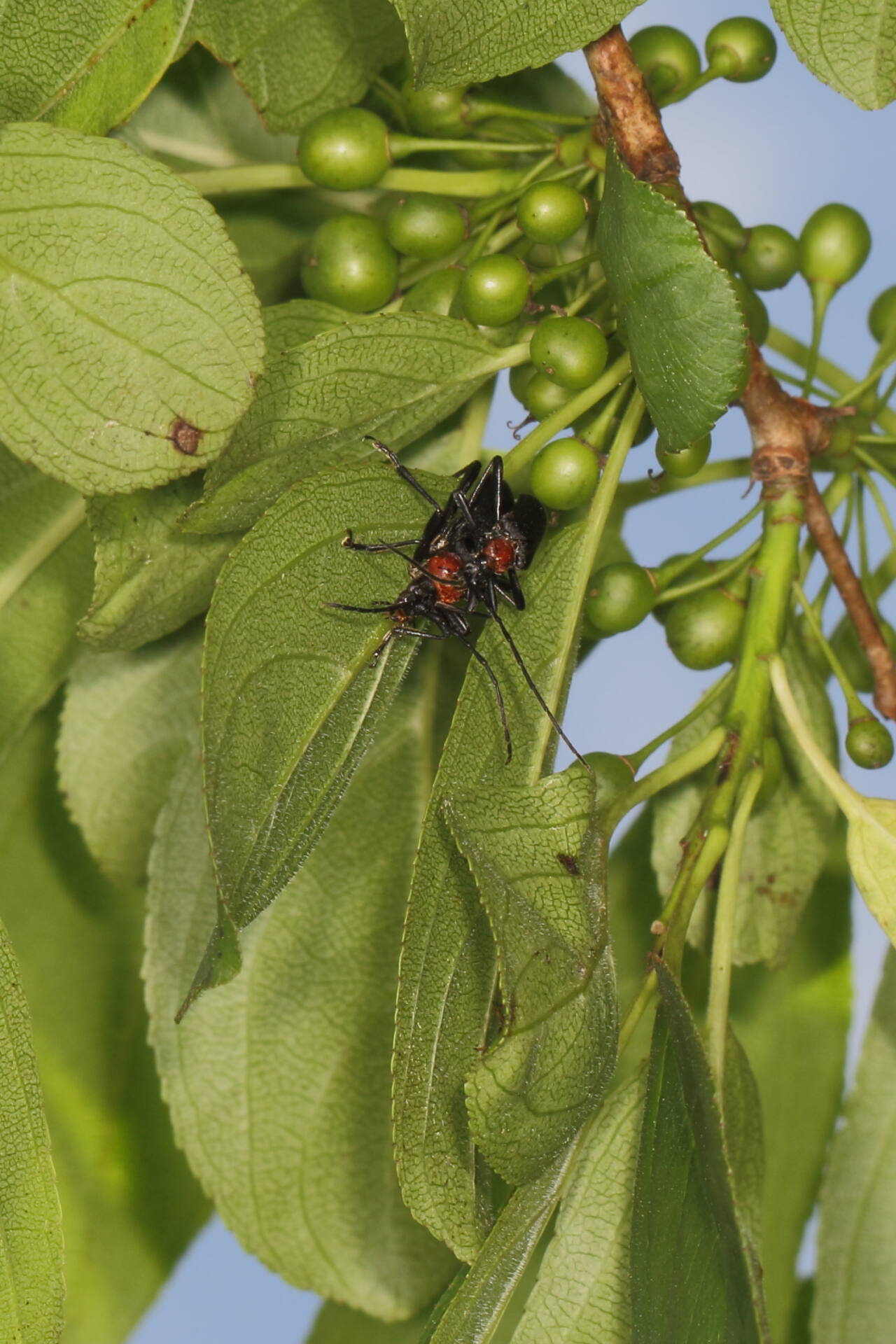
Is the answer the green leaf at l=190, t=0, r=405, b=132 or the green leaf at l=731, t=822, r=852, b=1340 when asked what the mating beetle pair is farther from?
the green leaf at l=731, t=822, r=852, b=1340

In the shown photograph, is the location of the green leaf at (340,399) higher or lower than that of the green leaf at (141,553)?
higher

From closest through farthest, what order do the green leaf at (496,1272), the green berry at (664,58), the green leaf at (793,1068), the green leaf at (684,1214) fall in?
the green leaf at (684,1214)
the green leaf at (496,1272)
the green berry at (664,58)
the green leaf at (793,1068)

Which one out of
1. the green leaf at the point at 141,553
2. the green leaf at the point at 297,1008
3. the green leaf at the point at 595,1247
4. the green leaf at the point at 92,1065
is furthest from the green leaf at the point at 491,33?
the green leaf at the point at 92,1065

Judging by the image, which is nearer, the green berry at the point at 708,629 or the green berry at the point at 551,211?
the green berry at the point at 551,211

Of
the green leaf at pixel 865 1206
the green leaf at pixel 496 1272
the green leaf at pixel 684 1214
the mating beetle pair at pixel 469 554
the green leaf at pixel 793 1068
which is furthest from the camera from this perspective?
the green leaf at pixel 793 1068

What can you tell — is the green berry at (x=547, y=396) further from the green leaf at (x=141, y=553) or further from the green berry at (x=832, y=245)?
the green berry at (x=832, y=245)

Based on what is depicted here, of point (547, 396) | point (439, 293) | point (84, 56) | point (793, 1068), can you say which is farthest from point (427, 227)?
point (793, 1068)

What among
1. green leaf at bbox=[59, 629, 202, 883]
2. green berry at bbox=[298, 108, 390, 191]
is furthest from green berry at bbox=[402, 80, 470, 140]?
green leaf at bbox=[59, 629, 202, 883]
